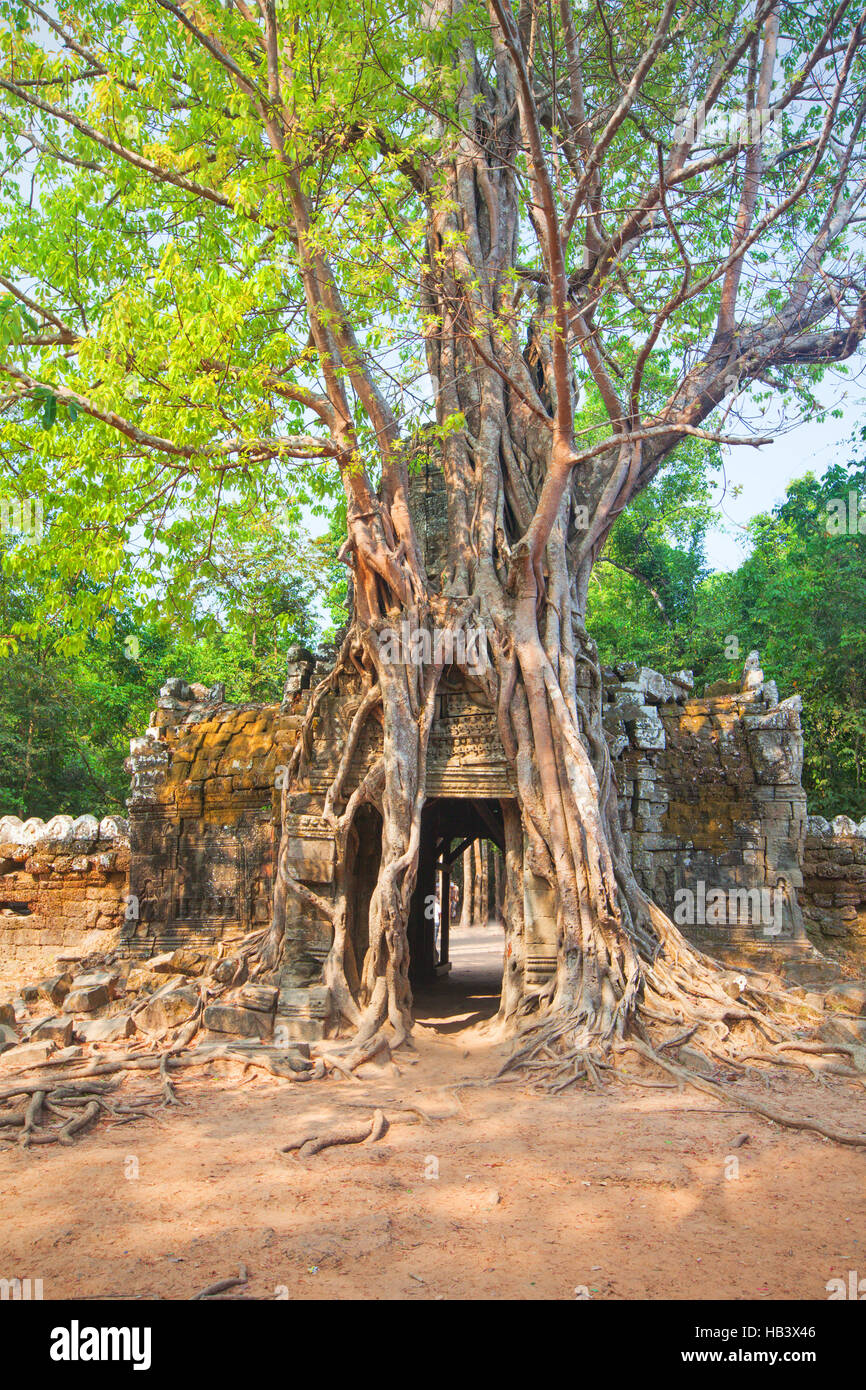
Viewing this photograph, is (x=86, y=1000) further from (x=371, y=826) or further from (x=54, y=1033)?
(x=371, y=826)

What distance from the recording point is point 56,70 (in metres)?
6.48

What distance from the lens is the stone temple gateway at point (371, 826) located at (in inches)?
273

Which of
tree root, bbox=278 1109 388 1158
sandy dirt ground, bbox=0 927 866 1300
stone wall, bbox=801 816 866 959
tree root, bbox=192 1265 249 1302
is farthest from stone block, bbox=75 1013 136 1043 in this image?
stone wall, bbox=801 816 866 959

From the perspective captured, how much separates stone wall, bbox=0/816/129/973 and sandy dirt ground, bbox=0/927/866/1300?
161 inches

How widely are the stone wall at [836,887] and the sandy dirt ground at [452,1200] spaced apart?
Answer: 11.4 feet

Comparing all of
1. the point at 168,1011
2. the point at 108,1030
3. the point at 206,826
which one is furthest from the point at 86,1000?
the point at 206,826

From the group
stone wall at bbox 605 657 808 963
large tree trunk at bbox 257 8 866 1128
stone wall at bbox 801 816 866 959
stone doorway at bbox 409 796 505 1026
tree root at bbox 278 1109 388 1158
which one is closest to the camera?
tree root at bbox 278 1109 388 1158

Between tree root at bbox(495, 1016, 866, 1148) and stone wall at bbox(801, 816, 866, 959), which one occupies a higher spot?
stone wall at bbox(801, 816, 866, 959)

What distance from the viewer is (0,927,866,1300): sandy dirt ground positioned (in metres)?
2.86

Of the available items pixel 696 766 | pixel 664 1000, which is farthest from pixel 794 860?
pixel 664 1000

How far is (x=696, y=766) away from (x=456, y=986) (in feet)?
11.5

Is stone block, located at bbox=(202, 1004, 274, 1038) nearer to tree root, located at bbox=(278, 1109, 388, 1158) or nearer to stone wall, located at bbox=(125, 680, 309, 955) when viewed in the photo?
tree root, located at bbox=(278, 1109, 388, 1158)

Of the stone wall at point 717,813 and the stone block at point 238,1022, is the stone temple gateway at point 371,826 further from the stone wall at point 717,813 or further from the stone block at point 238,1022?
the stone block at point 238,1022

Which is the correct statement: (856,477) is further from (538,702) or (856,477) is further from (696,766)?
(538,702)
